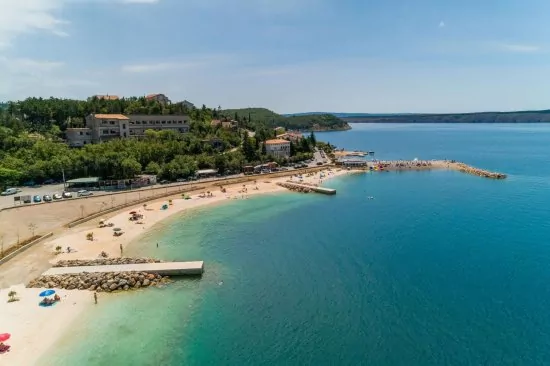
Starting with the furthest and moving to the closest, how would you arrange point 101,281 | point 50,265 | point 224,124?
point 224,124 < point 50,265 < point 101,281

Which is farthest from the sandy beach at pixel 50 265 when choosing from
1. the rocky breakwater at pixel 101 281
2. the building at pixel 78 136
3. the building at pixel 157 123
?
the building at pixel 78 136

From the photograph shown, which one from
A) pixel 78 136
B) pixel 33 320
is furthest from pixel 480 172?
pixel 78 136

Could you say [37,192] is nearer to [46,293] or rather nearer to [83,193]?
[83,193]

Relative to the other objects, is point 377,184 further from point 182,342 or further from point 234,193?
point 182,342

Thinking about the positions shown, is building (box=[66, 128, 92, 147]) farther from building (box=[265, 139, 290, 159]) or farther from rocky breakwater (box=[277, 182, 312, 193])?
rocky breakwater (box=[277, 182, 312, 193])

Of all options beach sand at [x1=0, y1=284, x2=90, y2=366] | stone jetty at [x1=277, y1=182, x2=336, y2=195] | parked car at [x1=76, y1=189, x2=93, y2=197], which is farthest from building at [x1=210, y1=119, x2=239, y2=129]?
beach sand at [x1=0, y1=284, x2=90, y2=366]

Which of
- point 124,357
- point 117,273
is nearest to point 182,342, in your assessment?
point 124,357

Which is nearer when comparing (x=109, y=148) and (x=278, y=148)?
(x=109, y=148)
